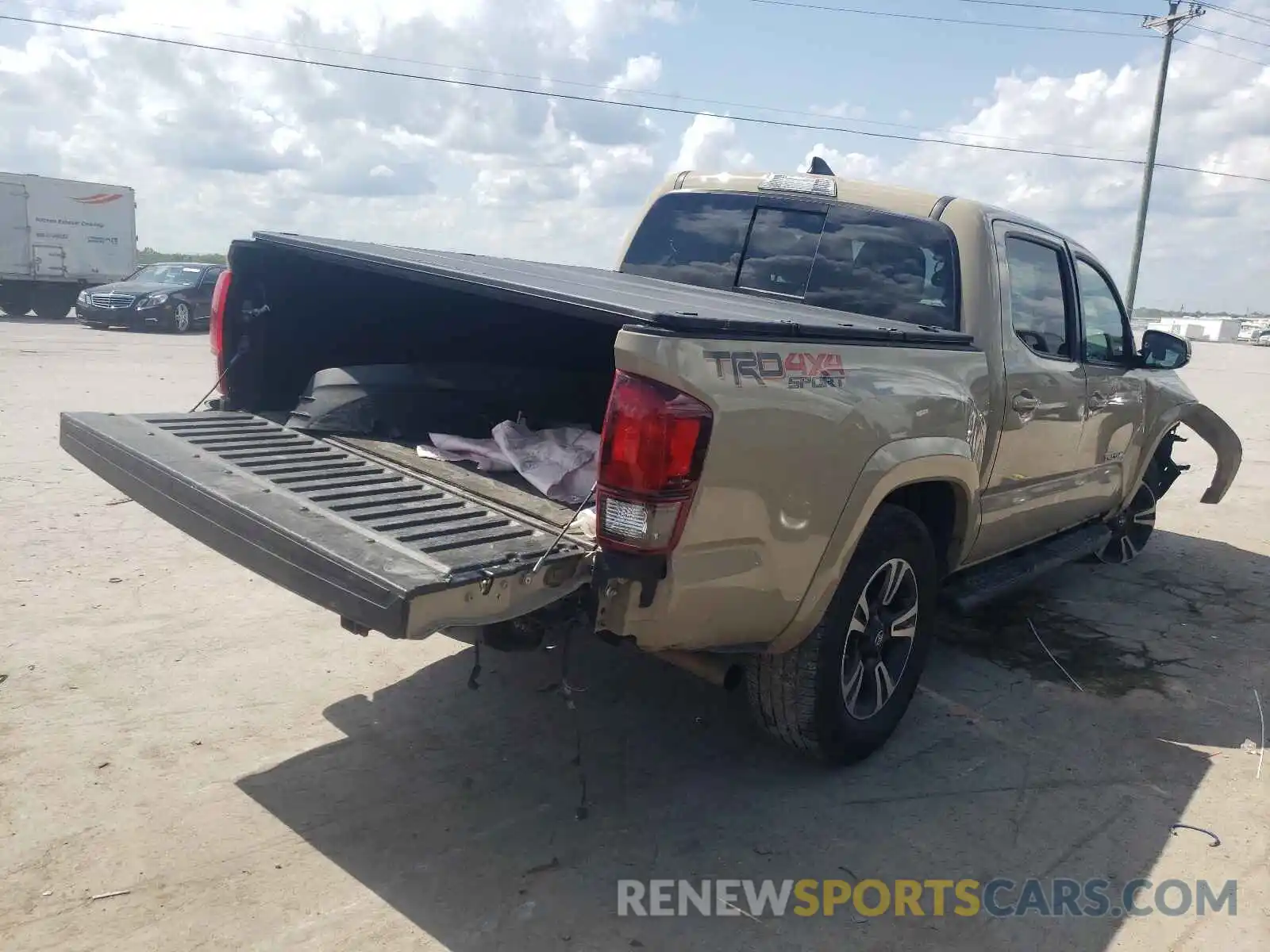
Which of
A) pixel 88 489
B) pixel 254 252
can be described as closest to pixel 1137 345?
pixel 254 252

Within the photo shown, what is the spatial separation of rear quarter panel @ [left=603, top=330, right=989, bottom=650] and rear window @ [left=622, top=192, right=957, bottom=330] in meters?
0.88

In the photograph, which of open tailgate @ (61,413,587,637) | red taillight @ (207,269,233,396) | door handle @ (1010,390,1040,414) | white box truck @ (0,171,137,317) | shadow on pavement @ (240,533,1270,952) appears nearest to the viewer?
open tailgate @ (61,413,587,637)

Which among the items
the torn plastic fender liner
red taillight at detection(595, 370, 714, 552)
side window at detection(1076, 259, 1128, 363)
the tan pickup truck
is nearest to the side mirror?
the tan pickup truck

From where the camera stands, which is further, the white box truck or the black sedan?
the white box truck

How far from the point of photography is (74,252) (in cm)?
2438

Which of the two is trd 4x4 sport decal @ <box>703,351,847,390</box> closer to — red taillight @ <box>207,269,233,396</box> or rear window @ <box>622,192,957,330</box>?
rear window @ <box>622,192,957,330</box>

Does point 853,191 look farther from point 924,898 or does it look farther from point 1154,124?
point 1154,124

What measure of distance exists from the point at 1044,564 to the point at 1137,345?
1.81 m

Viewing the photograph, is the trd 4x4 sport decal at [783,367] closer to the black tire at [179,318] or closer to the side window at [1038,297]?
the side window at [1038,297]

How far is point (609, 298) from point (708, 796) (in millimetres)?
1734

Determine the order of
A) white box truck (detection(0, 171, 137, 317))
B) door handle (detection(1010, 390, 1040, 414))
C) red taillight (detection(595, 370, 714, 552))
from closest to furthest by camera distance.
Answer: red taillight (detection(595, 370, 714, 552))
door handle (detection(1010, 390, 1040, 414))
white box truck (detection(0, 171, 137, 317))

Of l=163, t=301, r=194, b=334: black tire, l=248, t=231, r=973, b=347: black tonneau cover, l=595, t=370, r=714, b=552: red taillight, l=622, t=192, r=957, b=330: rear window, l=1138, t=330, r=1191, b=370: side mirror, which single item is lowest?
l=163, t=301, r=194, b=334: black tire

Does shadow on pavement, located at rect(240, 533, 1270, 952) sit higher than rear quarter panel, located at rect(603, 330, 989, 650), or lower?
lower

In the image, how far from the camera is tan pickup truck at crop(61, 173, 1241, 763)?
2590mm
